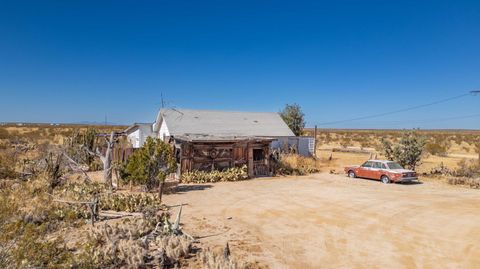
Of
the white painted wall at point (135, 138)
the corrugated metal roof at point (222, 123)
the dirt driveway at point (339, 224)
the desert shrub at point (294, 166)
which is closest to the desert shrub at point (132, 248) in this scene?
the dirt driveway at point (339, 224)

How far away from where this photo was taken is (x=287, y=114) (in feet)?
136

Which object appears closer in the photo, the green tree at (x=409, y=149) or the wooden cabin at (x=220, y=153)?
the wooden cabin at (x=220, y=153)

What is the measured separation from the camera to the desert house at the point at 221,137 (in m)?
22.2

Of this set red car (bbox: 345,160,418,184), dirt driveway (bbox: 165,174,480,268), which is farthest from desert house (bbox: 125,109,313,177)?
red car (bbox: 345,160,418,184)

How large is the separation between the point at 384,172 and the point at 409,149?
4233 millimetres

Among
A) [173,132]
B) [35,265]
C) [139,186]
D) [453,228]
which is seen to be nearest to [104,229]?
[35,265]

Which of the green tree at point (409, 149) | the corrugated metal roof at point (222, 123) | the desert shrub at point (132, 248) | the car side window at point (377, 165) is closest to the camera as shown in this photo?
the desert shrub at point (132, 248)

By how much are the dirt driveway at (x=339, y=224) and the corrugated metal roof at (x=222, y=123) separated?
861 cm

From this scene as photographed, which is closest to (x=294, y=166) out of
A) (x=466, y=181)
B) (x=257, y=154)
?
(x=257, y=154)

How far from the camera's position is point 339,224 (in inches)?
469

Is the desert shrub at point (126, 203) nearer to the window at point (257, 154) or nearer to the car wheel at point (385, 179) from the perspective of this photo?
the window at point (257, 154)

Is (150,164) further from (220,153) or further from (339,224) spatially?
(339,224)

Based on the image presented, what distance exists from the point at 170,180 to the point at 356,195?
1140cm

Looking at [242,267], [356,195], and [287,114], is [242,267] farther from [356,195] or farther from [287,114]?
[287,114]
